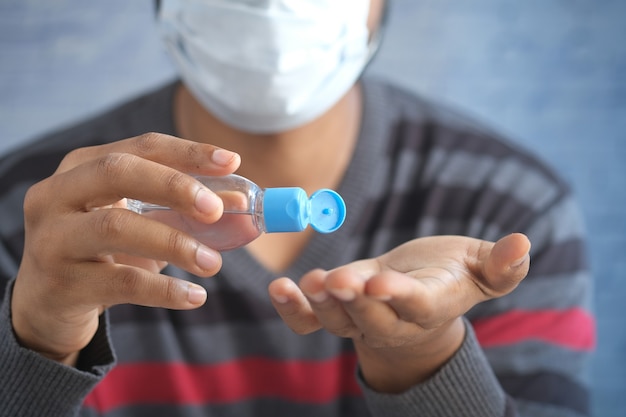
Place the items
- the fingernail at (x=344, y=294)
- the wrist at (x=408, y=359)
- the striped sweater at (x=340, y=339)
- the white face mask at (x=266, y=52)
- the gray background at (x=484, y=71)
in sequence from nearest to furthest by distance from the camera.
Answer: the fingernail at (x=344, y=294) < the wrist at (x=408, y=359) < the white face mask at (x=266, y=52) < the striped sweater at (x=340, y=339) < the gray background at (x=484, y=71)

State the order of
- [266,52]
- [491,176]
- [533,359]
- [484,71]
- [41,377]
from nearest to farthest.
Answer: [41,377]
[266,52]
[533,359]
[491,176]
[484,71]

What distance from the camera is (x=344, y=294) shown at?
1.62 feet

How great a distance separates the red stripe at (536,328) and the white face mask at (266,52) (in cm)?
37

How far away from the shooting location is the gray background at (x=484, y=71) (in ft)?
4.85

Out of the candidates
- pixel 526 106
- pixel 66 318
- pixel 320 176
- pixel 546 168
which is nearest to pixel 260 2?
pixel 320 176

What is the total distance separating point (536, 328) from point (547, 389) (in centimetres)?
8

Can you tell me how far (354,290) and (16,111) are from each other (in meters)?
1.21

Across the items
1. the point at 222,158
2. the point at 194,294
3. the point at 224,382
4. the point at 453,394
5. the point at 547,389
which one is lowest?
the point at 224,382

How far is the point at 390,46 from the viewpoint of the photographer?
1.52 m

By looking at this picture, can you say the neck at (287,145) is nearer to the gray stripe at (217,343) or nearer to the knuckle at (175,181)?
the gray stripe at (217,343)

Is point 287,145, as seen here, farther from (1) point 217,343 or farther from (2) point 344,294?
(2) point 344,294

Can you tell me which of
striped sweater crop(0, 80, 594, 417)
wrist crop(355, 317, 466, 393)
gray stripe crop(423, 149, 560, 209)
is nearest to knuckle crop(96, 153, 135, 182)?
wrist crop(355, 317, 466, 393)

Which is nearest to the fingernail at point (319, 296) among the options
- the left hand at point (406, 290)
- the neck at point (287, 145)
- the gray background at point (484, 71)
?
the left hand at point (406, 290)

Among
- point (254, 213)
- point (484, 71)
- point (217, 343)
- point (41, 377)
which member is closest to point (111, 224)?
point (254, 213)
